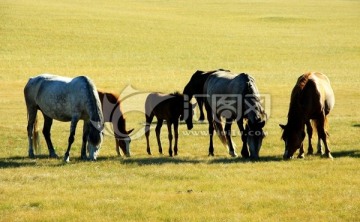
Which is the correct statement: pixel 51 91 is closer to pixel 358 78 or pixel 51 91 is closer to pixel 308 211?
pixel 308 211

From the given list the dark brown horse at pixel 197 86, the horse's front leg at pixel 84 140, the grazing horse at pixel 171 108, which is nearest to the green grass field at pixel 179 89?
the horse's front leg at pixel 84 140

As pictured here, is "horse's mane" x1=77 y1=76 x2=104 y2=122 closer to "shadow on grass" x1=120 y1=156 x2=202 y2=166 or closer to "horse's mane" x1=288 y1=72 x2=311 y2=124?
"shadow on grass" x1=120 y1=156 x2=202 y2=166

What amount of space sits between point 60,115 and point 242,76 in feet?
14.4

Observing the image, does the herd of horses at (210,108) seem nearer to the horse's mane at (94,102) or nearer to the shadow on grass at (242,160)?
the horse's mane at (94,102)

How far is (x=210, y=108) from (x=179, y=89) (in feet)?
62.2

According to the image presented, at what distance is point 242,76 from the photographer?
52.7ft

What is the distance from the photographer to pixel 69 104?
15.5 m

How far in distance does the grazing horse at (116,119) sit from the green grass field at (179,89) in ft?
1.65

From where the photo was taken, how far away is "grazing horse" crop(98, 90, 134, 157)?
55.0ft

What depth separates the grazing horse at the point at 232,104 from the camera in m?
15.1

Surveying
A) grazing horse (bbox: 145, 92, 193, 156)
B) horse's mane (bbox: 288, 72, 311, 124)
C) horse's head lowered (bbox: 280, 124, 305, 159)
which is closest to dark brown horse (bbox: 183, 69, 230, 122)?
grazing horse (bbox: 145, 92, 193, 156)

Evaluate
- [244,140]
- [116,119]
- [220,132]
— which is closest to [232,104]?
[244,140]

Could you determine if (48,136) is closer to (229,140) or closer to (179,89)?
(229,140)

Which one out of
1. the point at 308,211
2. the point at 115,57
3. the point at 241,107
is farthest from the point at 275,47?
the point at 308,211
